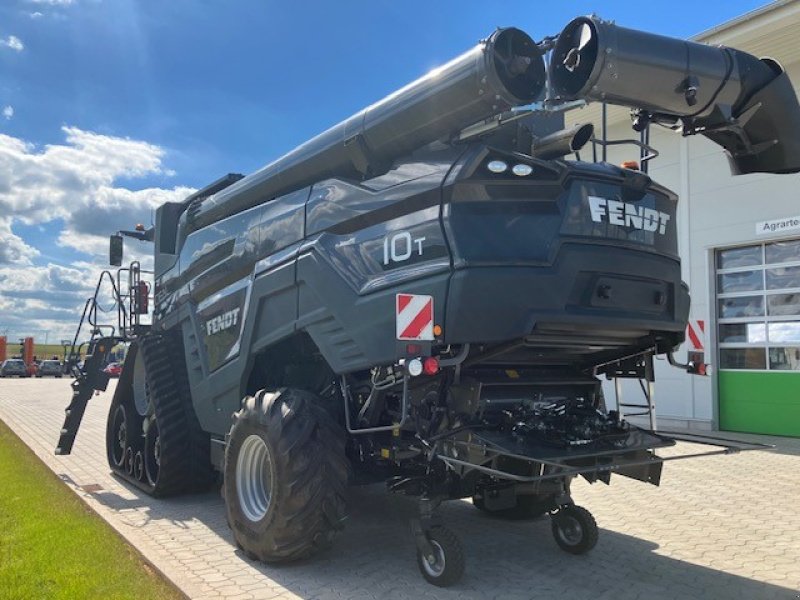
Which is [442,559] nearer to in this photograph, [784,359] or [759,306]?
[784,359]

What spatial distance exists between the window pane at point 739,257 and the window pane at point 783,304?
2.27 feet

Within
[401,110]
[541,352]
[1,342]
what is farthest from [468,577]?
[1,342]

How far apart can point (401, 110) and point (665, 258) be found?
2084 mm

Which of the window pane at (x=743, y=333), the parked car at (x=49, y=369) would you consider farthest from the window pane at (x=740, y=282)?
the parked car at (x=49, y=369)

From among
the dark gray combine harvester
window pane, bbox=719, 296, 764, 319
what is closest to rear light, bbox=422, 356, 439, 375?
the dark gray combine harvester

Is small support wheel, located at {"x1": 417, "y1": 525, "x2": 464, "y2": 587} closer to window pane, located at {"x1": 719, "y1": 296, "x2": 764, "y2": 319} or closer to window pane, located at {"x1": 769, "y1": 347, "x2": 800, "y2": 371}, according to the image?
window pane, located at {"x1": 769, "y1": 347, "x2": 800, "y2": 371}

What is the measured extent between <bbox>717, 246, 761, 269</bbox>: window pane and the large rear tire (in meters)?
10.1

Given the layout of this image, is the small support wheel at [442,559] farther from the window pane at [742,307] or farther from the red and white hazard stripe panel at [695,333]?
the window pane at [742,307]

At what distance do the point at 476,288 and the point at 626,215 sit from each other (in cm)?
129

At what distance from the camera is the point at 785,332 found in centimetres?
1189

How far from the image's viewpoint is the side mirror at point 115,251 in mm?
9117

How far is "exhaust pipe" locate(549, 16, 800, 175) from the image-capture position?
3.88 metres

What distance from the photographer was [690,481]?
339 inches

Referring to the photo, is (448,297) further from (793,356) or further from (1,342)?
(1,342)
